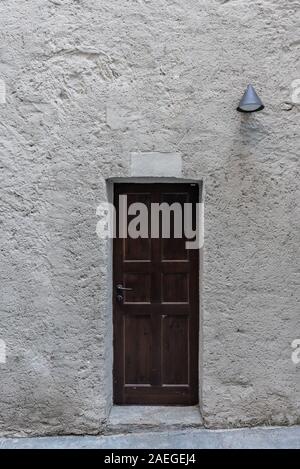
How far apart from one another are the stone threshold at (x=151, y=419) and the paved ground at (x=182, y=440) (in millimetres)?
43

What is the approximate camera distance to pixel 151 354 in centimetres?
349

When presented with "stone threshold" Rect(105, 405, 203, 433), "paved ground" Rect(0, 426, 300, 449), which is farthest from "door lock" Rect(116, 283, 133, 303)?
"paved ground" Rect(0, 426, 300, 449)

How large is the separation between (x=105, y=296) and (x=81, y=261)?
0.33 m

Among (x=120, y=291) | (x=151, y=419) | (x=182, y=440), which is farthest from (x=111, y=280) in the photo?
(x=182, y=440)

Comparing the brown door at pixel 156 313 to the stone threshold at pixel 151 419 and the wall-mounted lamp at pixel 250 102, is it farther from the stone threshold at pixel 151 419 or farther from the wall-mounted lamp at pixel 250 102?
the wall-mounted lamp at pixel 250 102

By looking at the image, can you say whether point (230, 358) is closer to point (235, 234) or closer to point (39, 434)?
point (235, 234)

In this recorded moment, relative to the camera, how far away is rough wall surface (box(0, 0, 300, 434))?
3223mm

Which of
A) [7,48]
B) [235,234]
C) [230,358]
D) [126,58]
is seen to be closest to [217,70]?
[126,58]

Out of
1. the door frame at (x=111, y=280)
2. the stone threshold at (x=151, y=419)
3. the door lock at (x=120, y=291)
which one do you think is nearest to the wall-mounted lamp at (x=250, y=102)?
the door frame at (x=111, y=280)

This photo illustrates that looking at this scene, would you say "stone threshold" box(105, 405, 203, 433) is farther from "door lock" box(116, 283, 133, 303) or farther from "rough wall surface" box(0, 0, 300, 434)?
"door lock" box(116, 283, 133, 303)

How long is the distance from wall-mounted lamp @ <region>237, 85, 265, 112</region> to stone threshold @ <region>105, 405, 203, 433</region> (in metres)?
2.42

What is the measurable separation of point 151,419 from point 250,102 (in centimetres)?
253

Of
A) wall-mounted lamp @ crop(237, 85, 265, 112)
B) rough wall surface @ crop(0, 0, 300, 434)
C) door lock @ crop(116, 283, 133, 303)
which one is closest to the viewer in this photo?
wall-mounted lamp @ crop(237, 85, 265, 112)

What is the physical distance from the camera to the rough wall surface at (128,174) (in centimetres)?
322
